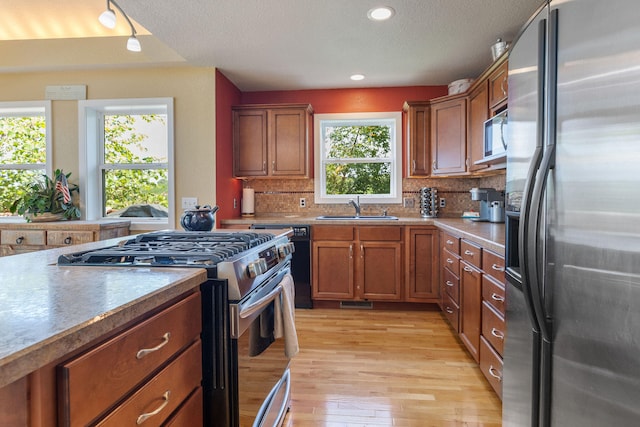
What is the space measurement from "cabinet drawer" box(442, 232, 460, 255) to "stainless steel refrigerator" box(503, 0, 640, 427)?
4.56 ft

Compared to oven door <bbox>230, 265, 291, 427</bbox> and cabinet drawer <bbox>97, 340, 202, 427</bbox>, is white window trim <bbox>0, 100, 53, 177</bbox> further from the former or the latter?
cabinet drawer <bbox>97, 340, 202, 427</bbox>

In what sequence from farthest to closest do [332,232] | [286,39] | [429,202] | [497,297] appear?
[429,202] < [332,232] < [286,39] < [497,297]

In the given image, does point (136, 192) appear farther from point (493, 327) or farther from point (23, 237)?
point (493, 327)

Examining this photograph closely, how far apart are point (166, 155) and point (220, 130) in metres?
0.66

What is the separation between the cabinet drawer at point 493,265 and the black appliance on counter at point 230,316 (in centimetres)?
114

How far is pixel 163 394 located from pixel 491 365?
67.9 inches

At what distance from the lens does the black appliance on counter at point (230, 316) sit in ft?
3.46

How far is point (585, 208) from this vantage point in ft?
2.69

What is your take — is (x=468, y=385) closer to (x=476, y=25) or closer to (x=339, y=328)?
(x=339, y=328)

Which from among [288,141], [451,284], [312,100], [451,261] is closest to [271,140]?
[288,141]

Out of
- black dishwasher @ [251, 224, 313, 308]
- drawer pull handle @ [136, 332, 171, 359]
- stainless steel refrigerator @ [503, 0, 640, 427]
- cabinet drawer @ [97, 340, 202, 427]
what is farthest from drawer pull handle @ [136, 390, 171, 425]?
black dishwasher @ [251, 224, 313, 308]

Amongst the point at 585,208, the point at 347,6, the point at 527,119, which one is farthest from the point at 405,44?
the point at 585,208

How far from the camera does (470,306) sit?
7.39ft

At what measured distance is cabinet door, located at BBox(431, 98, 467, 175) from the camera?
128 inches
